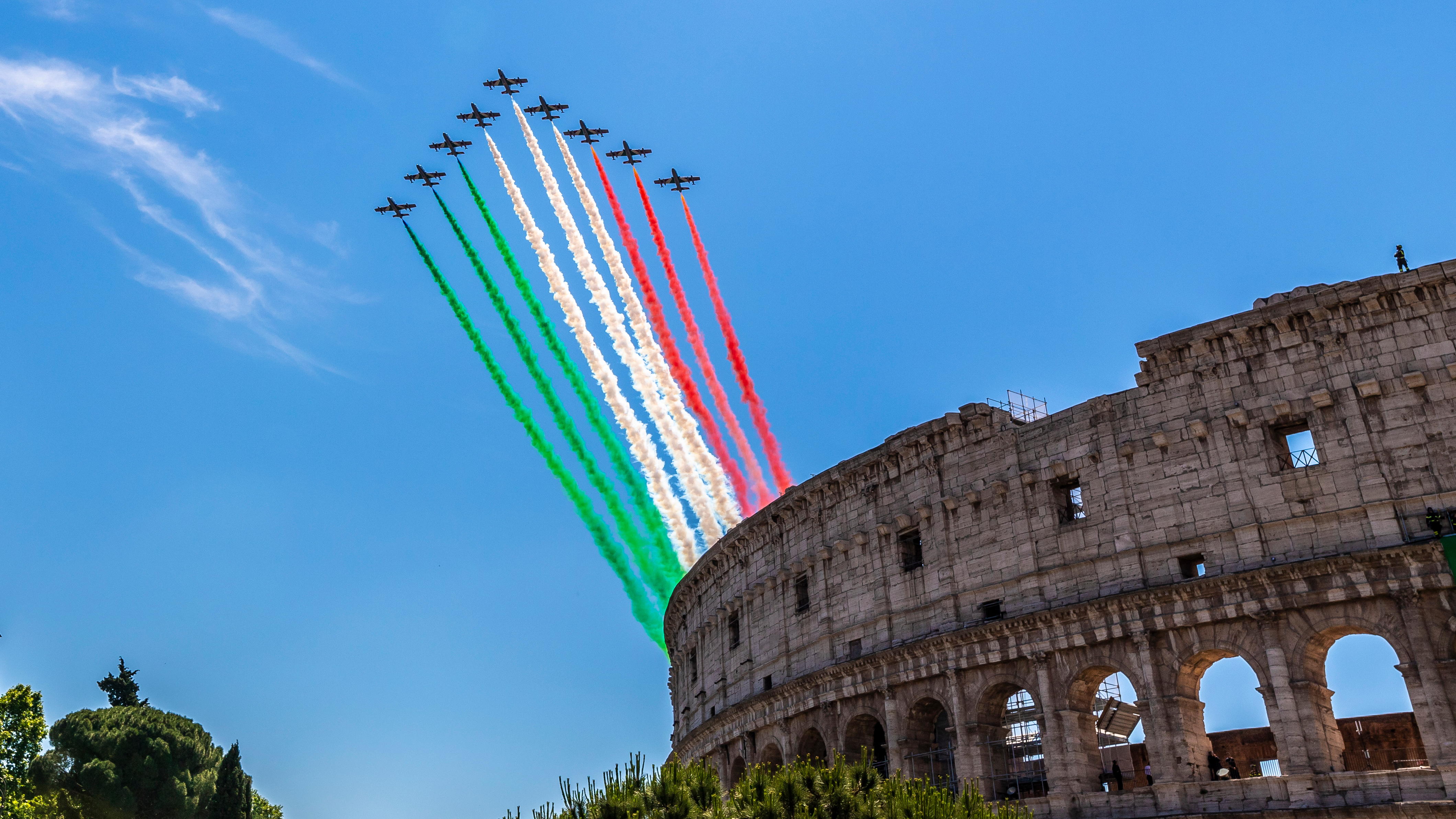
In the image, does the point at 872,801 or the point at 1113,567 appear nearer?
the point at 872,801

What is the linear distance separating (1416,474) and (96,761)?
66249mm

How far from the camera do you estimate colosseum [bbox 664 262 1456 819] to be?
29656 millimetres

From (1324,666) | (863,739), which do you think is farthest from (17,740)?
(1324,666)

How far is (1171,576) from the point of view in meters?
32.8

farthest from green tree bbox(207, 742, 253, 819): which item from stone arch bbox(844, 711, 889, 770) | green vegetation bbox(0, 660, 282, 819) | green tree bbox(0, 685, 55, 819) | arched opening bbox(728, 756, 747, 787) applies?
stone arch bbox(844, 711, 889, 770)

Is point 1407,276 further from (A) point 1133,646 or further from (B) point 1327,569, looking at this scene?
(A) point 1133,646

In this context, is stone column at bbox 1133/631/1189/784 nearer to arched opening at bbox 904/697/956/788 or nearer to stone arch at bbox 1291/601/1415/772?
stone arch at bbox 1291/601/1415/772

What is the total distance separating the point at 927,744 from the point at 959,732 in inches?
113

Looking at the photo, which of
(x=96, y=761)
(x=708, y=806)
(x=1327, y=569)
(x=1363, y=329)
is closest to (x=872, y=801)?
(x=708, y=806)

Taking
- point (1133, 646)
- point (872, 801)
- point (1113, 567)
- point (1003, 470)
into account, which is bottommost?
point (872, 801)

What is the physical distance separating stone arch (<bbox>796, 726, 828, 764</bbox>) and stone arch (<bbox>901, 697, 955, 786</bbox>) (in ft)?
15.6

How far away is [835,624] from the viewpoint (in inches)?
1663

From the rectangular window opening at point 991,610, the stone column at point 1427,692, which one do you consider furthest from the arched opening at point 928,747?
the stone column at point 1427,692

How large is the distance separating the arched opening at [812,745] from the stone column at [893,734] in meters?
3.95
